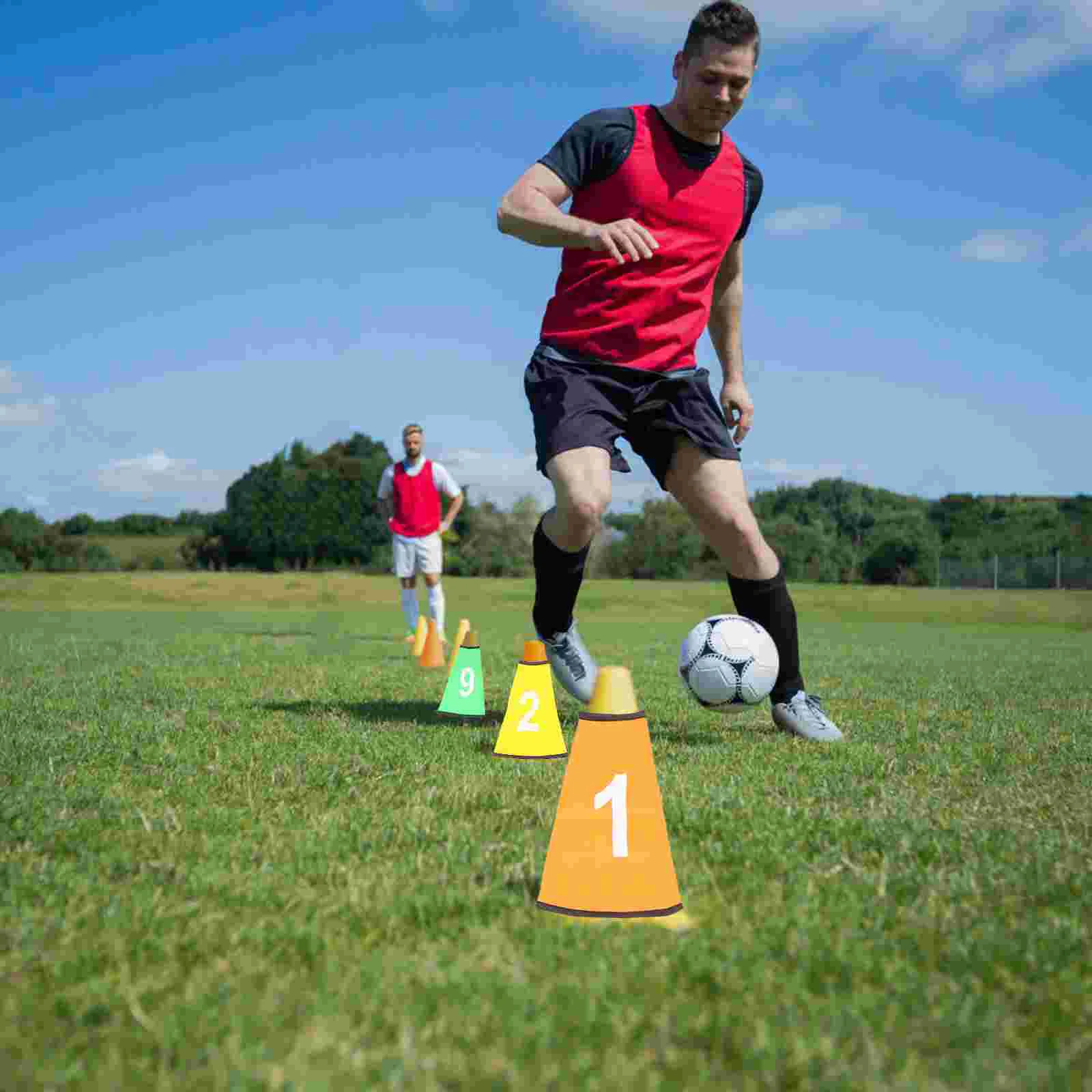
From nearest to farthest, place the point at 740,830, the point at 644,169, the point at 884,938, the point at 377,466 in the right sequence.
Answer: the point at 884,938, the point at 740,830, the point at 644,169, the point at 377,466

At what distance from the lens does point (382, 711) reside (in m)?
5.88

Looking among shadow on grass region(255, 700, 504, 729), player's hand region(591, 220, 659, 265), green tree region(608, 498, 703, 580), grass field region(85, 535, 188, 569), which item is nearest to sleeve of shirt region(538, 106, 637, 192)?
player's hand region(591, 220, 659, 265)

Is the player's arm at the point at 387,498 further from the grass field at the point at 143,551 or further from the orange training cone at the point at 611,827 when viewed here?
the grass field at the point at 143,551

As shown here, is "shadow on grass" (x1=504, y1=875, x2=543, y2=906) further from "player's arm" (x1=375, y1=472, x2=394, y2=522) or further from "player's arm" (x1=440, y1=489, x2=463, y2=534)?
"player's arm" (x1=375, y1=472, x2=394, y2=522)

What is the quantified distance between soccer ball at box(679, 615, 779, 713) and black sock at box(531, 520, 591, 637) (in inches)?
24.8

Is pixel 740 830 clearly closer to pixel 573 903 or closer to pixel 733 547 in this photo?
pixel 573 903

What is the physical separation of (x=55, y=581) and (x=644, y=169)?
34371 millimetres

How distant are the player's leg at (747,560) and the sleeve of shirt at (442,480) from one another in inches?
321

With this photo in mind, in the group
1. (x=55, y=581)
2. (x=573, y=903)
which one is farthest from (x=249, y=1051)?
(x=55, y=581)

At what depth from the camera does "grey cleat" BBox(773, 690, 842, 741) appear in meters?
4.95

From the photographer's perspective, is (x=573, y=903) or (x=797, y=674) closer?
(x=573, y=903)

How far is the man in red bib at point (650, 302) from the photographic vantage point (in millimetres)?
4312

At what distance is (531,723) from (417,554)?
8.78 metres

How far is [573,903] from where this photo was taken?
243 centimetres
